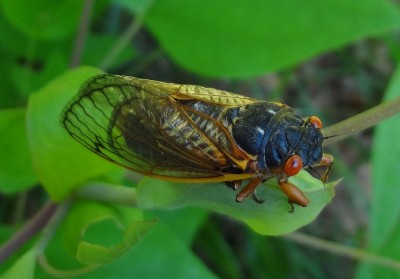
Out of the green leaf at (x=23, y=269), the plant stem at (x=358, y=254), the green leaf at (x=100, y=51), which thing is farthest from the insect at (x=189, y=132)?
the green leaf at (x=100, y=51)

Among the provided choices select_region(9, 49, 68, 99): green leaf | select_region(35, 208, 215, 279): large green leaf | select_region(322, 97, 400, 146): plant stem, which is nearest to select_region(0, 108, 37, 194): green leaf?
select_region(35, 208, 215, 279): large green leaf

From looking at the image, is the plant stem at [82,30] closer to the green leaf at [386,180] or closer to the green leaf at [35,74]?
the green leaf at [35,74]

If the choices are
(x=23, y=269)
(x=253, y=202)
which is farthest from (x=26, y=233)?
(x=253, y=202)

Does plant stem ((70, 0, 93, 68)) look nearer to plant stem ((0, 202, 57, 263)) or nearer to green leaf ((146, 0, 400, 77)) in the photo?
green leaf ((146, 0, 400, 77))

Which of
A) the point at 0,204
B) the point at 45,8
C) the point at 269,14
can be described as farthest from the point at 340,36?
the point at 0,204

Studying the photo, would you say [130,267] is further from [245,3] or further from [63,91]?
[245,3]

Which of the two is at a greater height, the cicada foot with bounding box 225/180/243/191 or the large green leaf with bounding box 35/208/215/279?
the cicada foot with bounding box 225/180/243/191

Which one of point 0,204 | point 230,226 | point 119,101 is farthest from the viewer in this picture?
point 230,226
